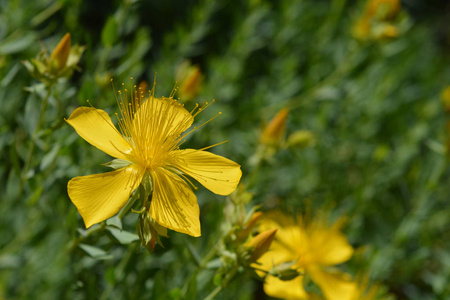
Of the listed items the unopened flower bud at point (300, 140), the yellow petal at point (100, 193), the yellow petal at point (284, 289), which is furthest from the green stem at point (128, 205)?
the unopened flower bud at point (300, 140)

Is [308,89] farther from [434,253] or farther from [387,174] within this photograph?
[434,253]

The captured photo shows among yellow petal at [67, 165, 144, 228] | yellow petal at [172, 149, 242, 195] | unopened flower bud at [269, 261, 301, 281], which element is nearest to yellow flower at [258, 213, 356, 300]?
unopened flower bud at [269, 261, 301, 281]

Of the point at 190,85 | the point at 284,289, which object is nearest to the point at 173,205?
the point at 284,289

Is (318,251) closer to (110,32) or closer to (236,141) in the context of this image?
(236,141)

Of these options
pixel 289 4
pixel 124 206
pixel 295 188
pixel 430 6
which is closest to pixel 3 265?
pixel 124 206

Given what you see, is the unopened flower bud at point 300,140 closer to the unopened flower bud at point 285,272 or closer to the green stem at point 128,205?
the unopened flower bud at point 285,272

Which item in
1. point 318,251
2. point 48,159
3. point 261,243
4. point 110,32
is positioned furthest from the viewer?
point 318,251
